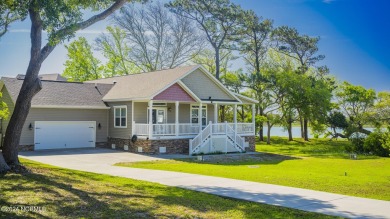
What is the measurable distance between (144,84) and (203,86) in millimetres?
4372

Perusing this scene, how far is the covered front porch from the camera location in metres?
24.5

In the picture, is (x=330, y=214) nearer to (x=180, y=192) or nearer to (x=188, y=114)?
(x=180, y=192)

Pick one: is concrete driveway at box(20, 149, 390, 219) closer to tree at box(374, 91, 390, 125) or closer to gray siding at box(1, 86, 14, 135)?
gray siding at box(1, 86, 14, 135)

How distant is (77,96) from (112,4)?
13.4 meters

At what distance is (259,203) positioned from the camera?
9.14m

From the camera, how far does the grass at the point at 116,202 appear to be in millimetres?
7797

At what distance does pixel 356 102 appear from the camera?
4516 centimetres

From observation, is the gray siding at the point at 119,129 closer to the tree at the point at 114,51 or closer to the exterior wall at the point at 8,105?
the exterior wall at the point at 8,105

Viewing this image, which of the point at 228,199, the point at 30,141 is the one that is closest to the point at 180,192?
the point at 228,199

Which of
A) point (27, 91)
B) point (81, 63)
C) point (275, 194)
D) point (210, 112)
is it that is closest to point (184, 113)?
point (210, 112)

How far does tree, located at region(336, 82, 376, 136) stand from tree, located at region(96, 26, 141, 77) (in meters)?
25.7

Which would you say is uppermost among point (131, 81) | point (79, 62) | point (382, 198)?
point (79, 62)

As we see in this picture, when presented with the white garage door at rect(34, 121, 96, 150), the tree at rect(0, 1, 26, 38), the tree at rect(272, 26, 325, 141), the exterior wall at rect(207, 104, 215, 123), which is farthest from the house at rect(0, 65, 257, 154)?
the tree at rect(272, 26, 325, 141)

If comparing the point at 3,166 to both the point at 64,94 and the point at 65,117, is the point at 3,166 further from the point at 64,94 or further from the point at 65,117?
the point at 64,94
